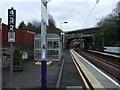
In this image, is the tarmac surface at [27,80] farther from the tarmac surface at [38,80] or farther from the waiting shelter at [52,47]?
the waiting shelter at [52,47]

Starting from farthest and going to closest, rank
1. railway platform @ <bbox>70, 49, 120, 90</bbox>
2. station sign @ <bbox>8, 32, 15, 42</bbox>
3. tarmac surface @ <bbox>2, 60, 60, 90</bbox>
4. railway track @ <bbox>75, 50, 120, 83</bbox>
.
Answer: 1. railway track @ <bbox>75, 50, 120, 83</bbox>
2. tarmac surface @ <bbox>2, 60, 60, 90</bbox>
3. railway platform @ <bbox>70, 49, 120, 90</bbox>
4. station sign @ <bbox>8, 32, 15, 42</bbox>

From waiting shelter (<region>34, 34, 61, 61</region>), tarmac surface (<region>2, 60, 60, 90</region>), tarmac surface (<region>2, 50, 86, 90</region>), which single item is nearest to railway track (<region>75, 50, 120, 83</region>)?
tarmac surface (<region>2, 50, 86, 90</region>)

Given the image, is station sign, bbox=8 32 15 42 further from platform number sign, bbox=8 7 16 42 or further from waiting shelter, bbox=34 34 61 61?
waiting shelter, bbox=34 34 61 61

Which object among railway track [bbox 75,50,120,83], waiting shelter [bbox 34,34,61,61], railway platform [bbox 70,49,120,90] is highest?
waiting shelter [bbox 34,34,61,61]

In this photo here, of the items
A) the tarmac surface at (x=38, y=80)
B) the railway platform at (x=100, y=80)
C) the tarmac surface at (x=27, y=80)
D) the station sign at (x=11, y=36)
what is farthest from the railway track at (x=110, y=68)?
the station sign at (x=11, y=36)

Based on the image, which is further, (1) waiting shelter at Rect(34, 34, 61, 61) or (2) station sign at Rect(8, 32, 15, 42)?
(1) waiting shelter at Rect(34, 34, 61, 61)

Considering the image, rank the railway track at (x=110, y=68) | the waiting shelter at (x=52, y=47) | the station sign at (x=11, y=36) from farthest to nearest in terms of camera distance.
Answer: the waiting shelter at (x=52, y=47)
the railway track at (x=110, y=68)
the station sign at (x=11, y=36)

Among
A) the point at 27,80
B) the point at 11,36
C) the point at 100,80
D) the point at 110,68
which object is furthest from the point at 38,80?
the point at 110,68

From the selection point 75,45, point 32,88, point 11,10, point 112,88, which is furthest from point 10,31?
point 75,45

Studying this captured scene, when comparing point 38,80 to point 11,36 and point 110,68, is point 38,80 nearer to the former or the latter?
point 11,36

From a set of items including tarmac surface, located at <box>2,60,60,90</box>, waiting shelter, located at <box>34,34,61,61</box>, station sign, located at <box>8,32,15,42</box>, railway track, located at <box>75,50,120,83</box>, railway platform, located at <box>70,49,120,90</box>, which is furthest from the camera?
waiting shelter, located at <box>34,34,61,61</box>

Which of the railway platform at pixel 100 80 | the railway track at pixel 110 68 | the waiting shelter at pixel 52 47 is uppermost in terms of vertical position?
the waiting shelter at pixel 52 47

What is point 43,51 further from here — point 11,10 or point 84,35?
point 84,35

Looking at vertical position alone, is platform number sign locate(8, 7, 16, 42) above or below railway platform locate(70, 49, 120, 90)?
above
